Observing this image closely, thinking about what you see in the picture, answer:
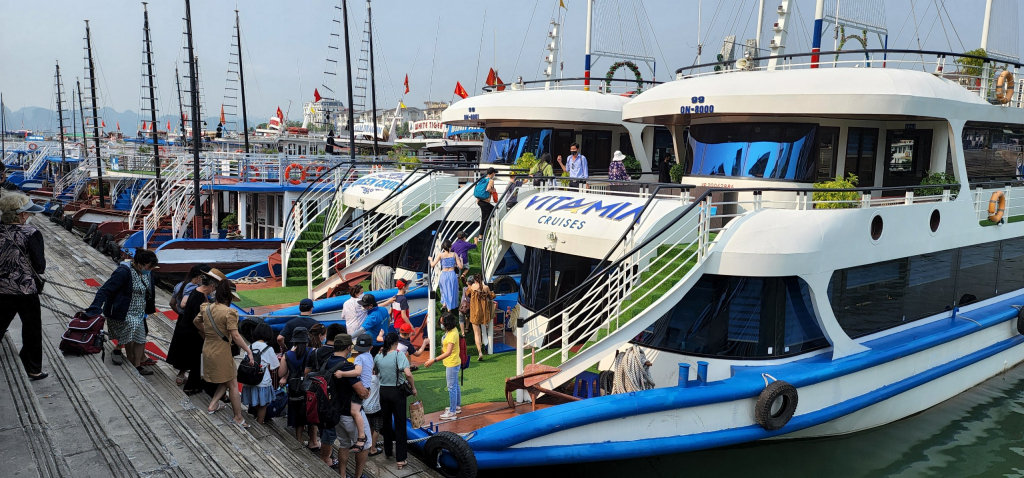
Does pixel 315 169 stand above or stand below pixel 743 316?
above

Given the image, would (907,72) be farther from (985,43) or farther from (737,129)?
(985,43)

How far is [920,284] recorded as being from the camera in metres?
10.9

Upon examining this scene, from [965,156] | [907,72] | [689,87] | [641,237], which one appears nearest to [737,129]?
[689,87]

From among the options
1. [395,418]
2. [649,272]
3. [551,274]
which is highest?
[649,272]

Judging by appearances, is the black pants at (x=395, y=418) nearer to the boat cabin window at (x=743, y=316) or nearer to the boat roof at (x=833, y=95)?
the boat cabin window at (x=743, y=316)

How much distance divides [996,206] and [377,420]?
10887 mm

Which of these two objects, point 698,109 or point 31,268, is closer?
point 31,268

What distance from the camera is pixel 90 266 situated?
19719 mm

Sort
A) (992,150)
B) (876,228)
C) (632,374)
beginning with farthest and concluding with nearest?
1. (992,150)
2. (876,228)
3. (632,374)

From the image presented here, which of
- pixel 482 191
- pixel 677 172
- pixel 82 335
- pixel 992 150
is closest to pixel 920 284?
pixel 992 150

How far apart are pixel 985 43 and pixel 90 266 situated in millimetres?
23157

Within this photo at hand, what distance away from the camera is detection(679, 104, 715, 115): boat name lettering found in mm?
10727

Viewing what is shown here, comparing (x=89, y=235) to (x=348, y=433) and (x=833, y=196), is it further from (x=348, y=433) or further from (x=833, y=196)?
(x=833, y=196)

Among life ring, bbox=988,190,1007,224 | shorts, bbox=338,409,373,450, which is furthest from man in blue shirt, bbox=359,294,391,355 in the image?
life ring, bbox=988,190,1007,224
